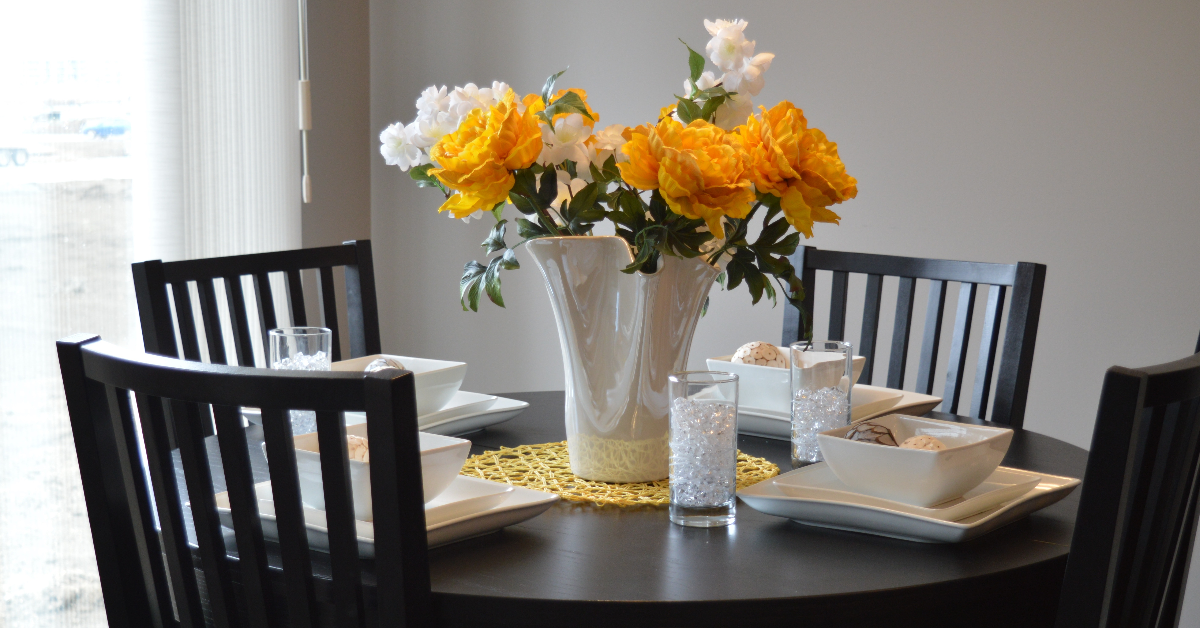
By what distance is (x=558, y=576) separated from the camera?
0.92m

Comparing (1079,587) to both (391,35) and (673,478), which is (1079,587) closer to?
(673,478)

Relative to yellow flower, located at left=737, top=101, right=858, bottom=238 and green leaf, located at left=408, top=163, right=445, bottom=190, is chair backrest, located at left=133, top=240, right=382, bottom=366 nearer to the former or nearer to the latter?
green leaf, located at left=408, top=163, right=445, bottom=190

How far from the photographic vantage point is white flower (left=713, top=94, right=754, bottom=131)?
3.90 feet

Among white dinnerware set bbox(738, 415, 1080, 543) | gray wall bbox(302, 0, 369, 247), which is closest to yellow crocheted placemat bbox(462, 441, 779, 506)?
white dinnerware set bbox(738, 415, 1080, 543)

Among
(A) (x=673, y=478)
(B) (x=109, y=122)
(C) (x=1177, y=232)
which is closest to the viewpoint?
(A) (x=673, y=478)

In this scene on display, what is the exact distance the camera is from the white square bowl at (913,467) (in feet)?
3.34

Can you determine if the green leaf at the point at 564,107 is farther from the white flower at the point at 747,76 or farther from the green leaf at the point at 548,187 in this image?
the white flower at the point at 747,76

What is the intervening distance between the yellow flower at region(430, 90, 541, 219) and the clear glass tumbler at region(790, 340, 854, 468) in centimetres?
44

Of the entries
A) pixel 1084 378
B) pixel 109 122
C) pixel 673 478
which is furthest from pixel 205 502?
pixel 1084 378

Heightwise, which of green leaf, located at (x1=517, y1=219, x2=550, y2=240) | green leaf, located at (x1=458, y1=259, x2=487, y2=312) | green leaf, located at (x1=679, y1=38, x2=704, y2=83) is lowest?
green leaf, located at (x1=458, y1=259, x2=487, y2=312)

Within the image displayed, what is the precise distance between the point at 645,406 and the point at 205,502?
0.54 metres

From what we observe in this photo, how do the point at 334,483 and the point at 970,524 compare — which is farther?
the point at 970,524

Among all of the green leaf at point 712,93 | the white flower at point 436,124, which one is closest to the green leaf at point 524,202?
the white flower at point 436,124

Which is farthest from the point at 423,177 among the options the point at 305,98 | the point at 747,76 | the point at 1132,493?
the point at 305,98
